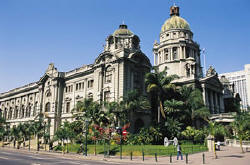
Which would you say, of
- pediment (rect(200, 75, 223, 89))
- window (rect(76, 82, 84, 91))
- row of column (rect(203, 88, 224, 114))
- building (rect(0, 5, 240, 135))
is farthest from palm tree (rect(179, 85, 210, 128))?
window (rect(76, 82, 84, 91))

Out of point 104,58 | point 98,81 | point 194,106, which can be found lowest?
point 194,106

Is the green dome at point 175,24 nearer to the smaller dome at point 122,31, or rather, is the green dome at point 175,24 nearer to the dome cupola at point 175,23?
the dome cupola at point 175,23

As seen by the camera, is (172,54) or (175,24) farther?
(175,24)

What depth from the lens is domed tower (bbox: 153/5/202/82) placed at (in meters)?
68.9

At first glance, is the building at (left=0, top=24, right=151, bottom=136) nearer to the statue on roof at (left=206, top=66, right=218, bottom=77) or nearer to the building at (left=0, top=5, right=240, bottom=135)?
the building at (left=0, top=5, right=240, bottom=135)

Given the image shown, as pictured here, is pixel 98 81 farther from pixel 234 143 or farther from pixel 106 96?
pixel 234 143

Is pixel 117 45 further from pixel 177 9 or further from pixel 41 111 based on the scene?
pixel 177 9

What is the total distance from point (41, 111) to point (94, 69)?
2153 centimetres

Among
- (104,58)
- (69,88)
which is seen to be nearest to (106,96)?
(104,58)

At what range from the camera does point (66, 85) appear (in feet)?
194

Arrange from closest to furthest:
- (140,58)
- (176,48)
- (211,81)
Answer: (140,58) < (211,81) < (176,48)

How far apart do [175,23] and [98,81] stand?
39.3 meters

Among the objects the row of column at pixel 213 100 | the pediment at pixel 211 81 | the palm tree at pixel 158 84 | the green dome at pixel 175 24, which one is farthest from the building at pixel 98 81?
the green dome at pixel 175 24

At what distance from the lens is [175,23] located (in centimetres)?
7544
